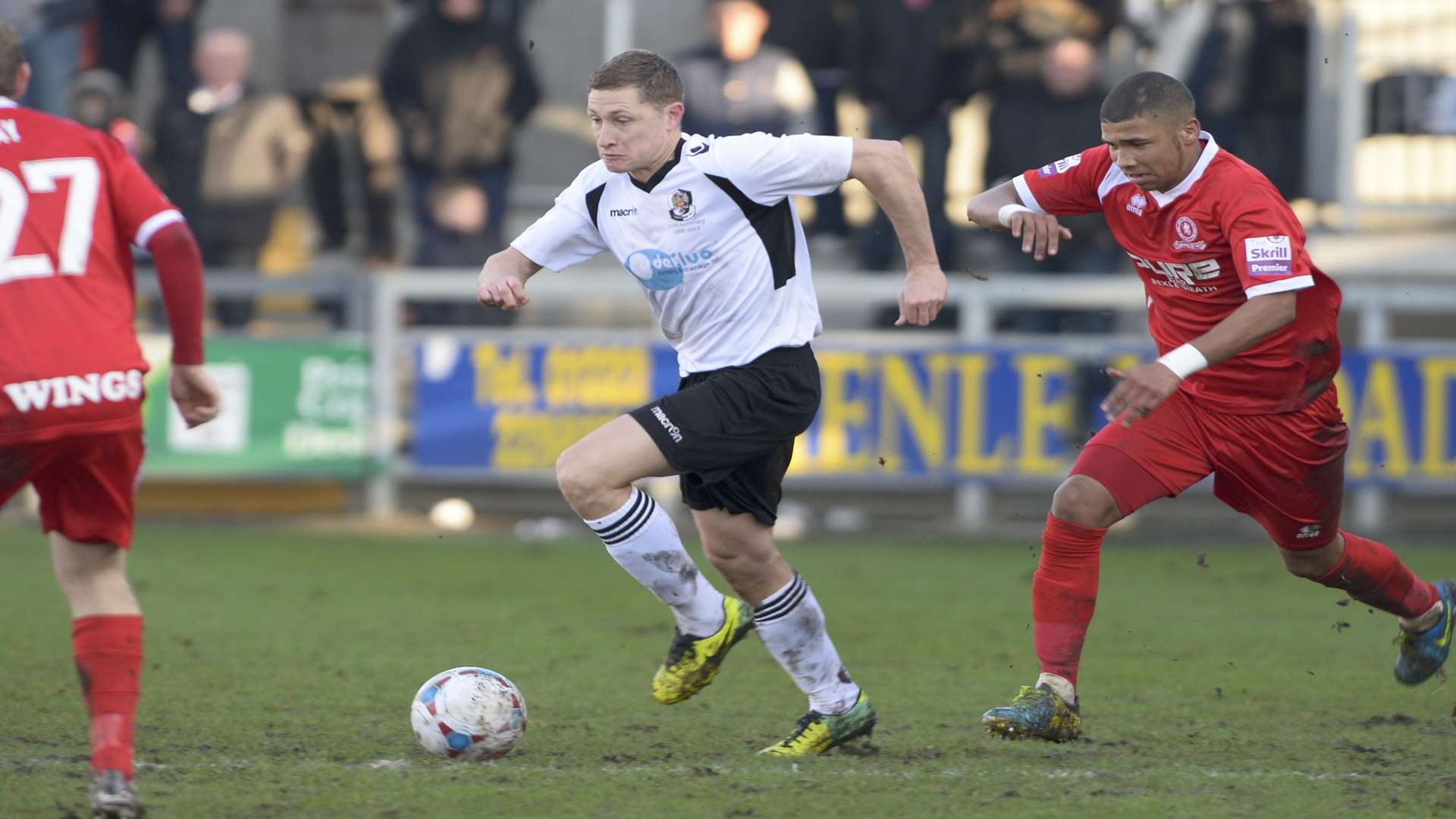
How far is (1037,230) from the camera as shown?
578 centimetres

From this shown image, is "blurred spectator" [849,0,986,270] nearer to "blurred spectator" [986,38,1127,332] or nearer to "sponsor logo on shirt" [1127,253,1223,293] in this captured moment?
"blurred spectator" [986,38,1127,332]

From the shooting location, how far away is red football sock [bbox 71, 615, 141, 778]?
14.0 feet

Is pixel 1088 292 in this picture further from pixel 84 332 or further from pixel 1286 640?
pixel 84 332

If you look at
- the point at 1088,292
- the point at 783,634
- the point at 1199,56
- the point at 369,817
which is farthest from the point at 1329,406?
the point at 1199,56

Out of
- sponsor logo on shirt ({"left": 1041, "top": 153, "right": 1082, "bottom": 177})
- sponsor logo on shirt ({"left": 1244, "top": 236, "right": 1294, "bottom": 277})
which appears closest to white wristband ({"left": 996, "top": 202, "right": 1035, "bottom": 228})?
sponsor logo on shirt ({"left": 1041, "top": 153, "right": 1082, "bottom": 177})

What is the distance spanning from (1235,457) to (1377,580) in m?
0.79

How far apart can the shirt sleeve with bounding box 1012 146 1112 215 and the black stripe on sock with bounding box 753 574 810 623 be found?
1487mm

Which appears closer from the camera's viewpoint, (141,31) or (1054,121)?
(1054,121)

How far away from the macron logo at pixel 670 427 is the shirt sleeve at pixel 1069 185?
1500 millimetres

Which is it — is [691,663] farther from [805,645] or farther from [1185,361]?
[1185,361]

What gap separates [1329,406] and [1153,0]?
7.64 m

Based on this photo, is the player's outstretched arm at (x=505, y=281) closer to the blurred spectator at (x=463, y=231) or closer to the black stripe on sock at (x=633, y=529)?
the black stripe on sock at (x=633, y=529)

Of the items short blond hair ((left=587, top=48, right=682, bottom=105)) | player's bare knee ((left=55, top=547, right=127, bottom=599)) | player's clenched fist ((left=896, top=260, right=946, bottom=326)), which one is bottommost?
player's bare knee ((left=55, top=547, right=127, bottom=599))

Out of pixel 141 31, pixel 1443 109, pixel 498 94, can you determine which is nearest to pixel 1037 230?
pixel 498 94
